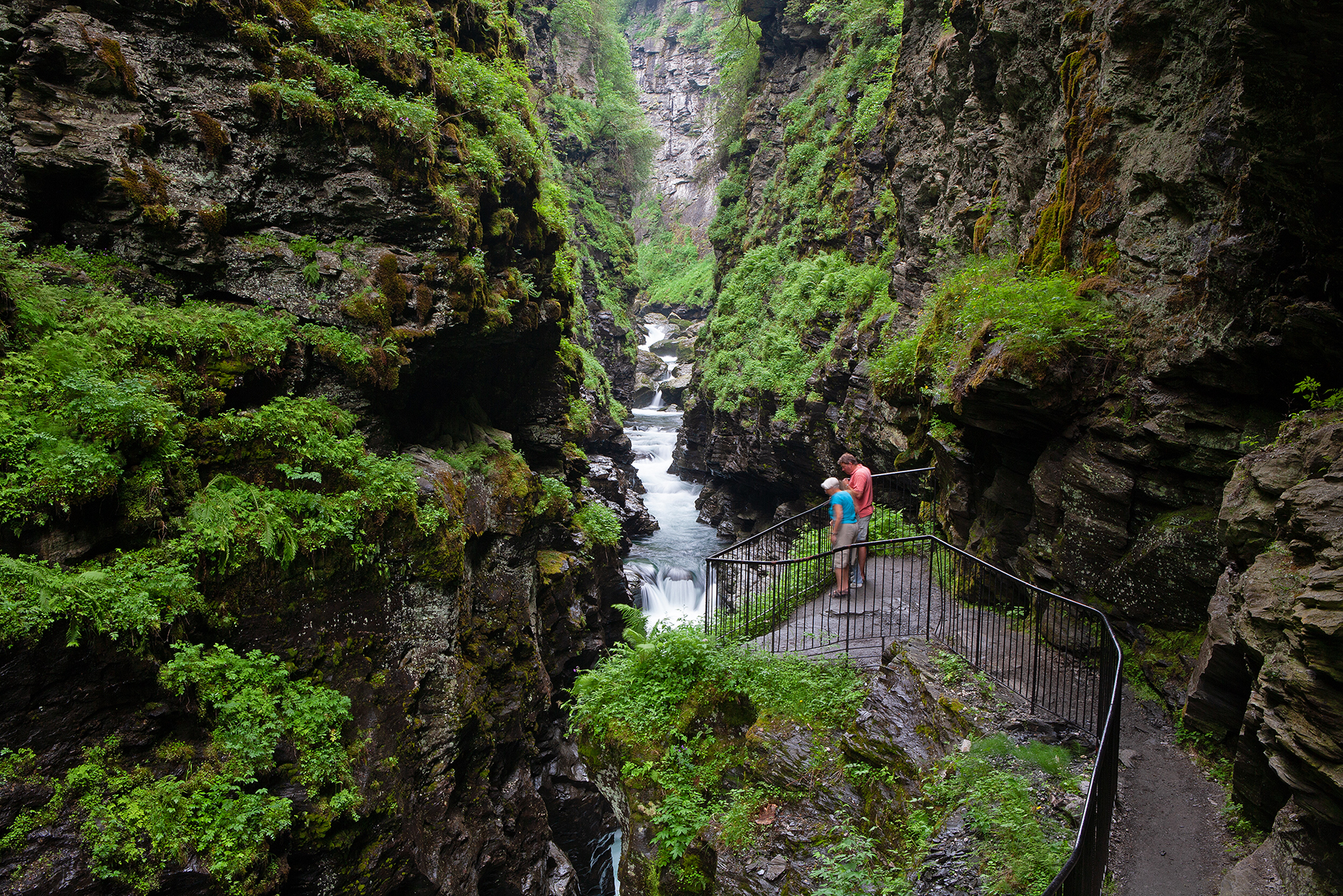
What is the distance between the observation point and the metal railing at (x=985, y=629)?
15.2ft

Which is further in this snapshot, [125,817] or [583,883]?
[583,883]

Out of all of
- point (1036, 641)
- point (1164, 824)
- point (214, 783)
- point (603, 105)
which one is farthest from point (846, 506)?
point (603, 105)

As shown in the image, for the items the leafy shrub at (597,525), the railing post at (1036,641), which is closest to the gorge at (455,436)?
the railing post at (1036,641)

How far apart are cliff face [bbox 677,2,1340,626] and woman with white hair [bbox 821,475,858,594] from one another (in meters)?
1.97

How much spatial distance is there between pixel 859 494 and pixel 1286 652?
5232mm

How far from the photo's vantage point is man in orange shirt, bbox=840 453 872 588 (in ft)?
29.2

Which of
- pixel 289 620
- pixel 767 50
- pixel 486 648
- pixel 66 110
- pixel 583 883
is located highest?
pixel 767 50

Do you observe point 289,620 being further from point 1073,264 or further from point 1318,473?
point 1073,264

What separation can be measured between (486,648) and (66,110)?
859cm

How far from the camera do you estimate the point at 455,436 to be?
11797 mm

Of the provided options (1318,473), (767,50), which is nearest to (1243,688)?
(1318,473)

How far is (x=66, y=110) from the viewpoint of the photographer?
7227 millimetres

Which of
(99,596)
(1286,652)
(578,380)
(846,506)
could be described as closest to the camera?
(1286,652)

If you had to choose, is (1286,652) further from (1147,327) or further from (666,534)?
(666,534)
